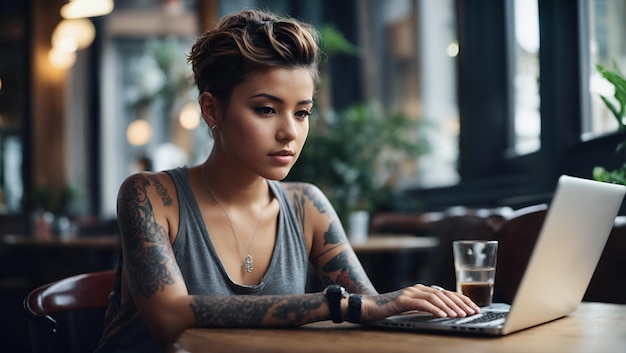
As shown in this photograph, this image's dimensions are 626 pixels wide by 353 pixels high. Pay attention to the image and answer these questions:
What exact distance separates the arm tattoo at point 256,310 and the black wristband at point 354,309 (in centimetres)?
5

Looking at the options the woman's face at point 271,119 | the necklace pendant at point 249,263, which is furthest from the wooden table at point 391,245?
the woman's face at point 271,119

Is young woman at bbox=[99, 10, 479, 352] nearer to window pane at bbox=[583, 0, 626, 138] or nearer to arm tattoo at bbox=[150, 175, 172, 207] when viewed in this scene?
arm tattoo at bbox=[150, 175, 172, 207]

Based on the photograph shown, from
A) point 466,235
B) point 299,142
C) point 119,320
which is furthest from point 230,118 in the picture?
point 466,235

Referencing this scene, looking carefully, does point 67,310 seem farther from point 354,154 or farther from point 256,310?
point 354,154

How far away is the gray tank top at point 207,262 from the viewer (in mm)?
1692

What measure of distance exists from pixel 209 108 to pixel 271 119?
25 centimetres

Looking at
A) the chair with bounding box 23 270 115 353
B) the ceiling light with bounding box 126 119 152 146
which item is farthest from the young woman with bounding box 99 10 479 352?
the ceiling light with bounding box 126 119 152 146

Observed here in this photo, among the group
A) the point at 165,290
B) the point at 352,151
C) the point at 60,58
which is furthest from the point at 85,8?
the point at 165,290

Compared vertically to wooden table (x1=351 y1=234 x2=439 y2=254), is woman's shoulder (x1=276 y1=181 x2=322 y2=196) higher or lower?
higher

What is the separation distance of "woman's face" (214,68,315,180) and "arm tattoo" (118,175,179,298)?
221 mm

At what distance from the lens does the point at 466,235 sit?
3156 mm

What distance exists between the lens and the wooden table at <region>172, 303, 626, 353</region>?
3.69 ft

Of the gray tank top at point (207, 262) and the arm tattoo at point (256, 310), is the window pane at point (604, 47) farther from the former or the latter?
the arm tattoo at point (256, 310)

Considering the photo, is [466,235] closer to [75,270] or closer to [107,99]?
[75,270]
